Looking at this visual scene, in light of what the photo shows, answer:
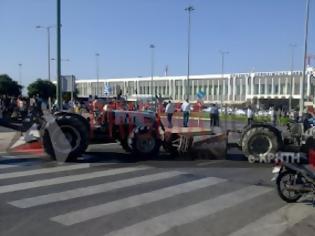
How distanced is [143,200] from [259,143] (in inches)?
247

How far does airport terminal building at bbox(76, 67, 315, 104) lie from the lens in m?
106

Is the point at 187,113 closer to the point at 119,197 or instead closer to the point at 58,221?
the point at 119,197

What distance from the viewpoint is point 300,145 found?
13.8 m

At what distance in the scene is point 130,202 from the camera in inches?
347

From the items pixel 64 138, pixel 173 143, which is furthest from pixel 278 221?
pixel 64 138

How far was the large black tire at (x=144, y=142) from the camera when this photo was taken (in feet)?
48.5

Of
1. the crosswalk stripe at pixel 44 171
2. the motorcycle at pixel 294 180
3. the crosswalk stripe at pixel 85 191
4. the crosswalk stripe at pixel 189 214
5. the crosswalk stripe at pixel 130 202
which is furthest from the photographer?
the crosswalk stripe at pixel 44 171

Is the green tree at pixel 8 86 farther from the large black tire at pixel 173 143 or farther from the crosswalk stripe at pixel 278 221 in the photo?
the crosswalk stripe at pixel 278 221

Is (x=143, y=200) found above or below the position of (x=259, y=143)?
below

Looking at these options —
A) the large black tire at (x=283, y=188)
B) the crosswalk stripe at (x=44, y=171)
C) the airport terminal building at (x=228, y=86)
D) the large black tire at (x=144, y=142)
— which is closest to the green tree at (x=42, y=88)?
the airport terminal building at (x=228, y=86)

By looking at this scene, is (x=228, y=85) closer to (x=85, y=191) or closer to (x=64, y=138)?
(x=64, y=138)

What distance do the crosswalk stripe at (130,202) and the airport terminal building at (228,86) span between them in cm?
8687

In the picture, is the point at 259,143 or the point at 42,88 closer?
the point at 259,143

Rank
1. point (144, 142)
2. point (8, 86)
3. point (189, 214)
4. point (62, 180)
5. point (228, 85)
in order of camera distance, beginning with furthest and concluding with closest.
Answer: point (228, 85), point (8, 86), point (144, 142), point (62, 180), point (189, 214)
